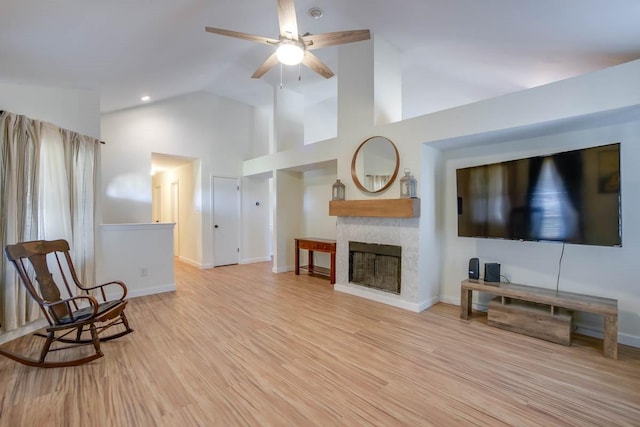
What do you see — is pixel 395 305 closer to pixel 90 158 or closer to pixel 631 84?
pixel 631 84

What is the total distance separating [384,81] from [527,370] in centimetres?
360

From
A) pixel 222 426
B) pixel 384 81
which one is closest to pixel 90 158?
pixel 222 426

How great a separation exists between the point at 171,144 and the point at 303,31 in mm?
3544

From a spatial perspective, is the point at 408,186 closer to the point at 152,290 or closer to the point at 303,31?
the point at 303,31

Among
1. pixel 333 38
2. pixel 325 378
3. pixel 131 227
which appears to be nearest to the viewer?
pixel 325 378

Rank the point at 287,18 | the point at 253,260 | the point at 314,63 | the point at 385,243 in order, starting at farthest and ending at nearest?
the point at 253,260 → the point at 385,243 → the point at 314,63 → the point at 287,18

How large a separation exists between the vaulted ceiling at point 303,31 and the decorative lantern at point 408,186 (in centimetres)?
163

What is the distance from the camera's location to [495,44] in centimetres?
296

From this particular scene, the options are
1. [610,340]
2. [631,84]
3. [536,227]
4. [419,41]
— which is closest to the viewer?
[631,84]

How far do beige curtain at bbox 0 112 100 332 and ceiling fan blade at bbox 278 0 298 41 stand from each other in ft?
8.64

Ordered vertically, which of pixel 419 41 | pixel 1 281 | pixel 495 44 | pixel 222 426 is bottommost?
pixel 222 426

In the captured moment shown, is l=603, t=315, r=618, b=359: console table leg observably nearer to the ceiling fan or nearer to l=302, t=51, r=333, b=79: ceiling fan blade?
the ceiling fan

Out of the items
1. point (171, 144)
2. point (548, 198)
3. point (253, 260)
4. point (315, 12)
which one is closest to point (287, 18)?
point (315, 12)

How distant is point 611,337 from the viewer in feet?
7.43
